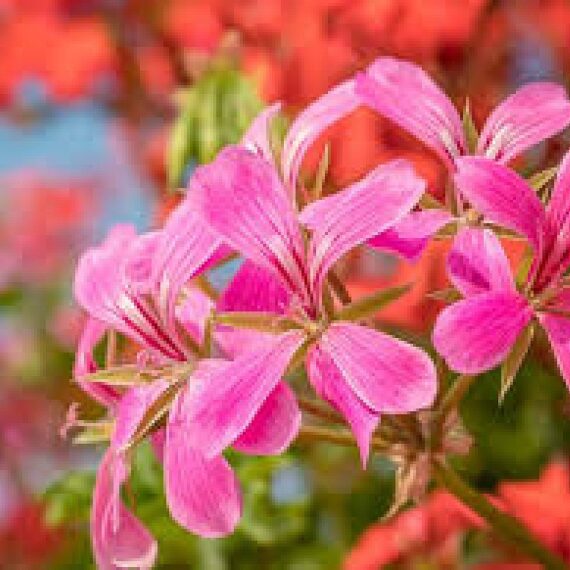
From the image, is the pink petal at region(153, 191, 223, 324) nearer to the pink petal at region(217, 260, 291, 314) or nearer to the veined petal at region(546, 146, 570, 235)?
the pink petal at region(217, 260, 291, 314)

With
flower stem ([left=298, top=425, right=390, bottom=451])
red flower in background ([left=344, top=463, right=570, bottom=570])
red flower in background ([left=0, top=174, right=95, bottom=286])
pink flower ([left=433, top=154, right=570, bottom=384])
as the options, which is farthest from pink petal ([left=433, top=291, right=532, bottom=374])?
red flower in background ([left=0, top=174, right=95, bottom=286])

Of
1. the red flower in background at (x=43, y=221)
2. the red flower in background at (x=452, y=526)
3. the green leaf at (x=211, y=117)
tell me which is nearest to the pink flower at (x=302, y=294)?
the red flower in background at (x=452, y=526)

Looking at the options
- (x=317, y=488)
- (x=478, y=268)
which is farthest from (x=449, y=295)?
(x=317, y=488)

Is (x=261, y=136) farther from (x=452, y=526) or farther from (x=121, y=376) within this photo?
(x=452, y=526)

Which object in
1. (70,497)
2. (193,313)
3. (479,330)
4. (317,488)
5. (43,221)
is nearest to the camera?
(479,330)

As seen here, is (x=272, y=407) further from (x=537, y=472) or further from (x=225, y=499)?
(x=537, y=472)
